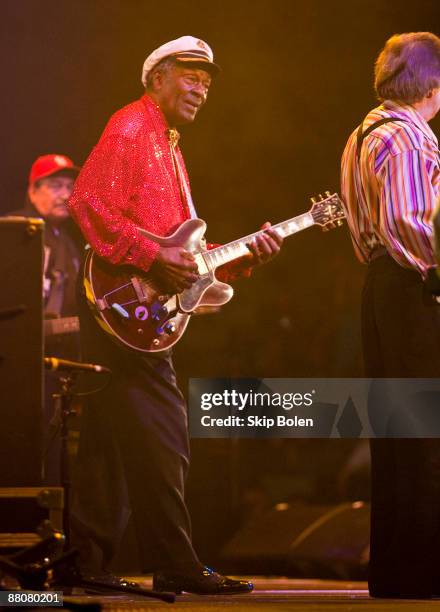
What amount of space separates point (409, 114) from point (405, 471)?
49.5 inches

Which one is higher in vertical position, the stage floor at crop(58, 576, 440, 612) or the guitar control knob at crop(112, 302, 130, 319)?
the guitar control knob at crop(112, 302, 130, 319)

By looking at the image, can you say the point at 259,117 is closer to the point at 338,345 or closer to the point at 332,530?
the point at 338,345

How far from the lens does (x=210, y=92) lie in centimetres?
509

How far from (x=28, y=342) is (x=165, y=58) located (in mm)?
1760

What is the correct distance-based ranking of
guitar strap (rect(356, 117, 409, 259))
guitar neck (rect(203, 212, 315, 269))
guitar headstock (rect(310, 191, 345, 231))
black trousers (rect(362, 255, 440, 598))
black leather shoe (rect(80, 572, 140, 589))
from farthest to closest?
guitar headstock (rect(310, 191, 345, 231)) < guitar neck (rect(203, 212, 315, 269)) < black leather shoe (rect(80, 572, 140, 589)) < guitar strap (rect(356, 117, 409, 259)) < black trousers (rect(362, 255, 440, 598))

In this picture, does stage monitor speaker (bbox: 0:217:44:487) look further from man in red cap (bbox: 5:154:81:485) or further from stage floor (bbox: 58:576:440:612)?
man in red cap (bbox: 5:154:81:485)

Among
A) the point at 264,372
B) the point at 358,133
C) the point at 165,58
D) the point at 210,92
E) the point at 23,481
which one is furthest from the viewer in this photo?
the point at 264,372

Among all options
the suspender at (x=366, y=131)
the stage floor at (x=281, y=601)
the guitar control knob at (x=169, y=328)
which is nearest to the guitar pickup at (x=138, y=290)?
the guitar control knob at (x=169, y=328)

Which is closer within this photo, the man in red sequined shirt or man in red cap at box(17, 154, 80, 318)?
the man in red sequined shirt

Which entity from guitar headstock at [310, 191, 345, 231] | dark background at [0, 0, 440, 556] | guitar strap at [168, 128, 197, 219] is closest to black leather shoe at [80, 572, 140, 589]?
dark background at [0, 0, 440, 556]

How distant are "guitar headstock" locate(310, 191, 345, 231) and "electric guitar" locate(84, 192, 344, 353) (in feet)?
1.58

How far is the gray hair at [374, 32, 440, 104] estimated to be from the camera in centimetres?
406

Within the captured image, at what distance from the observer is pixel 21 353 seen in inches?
137

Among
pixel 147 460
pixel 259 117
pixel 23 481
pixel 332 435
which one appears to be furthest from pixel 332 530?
pixel 23 481
